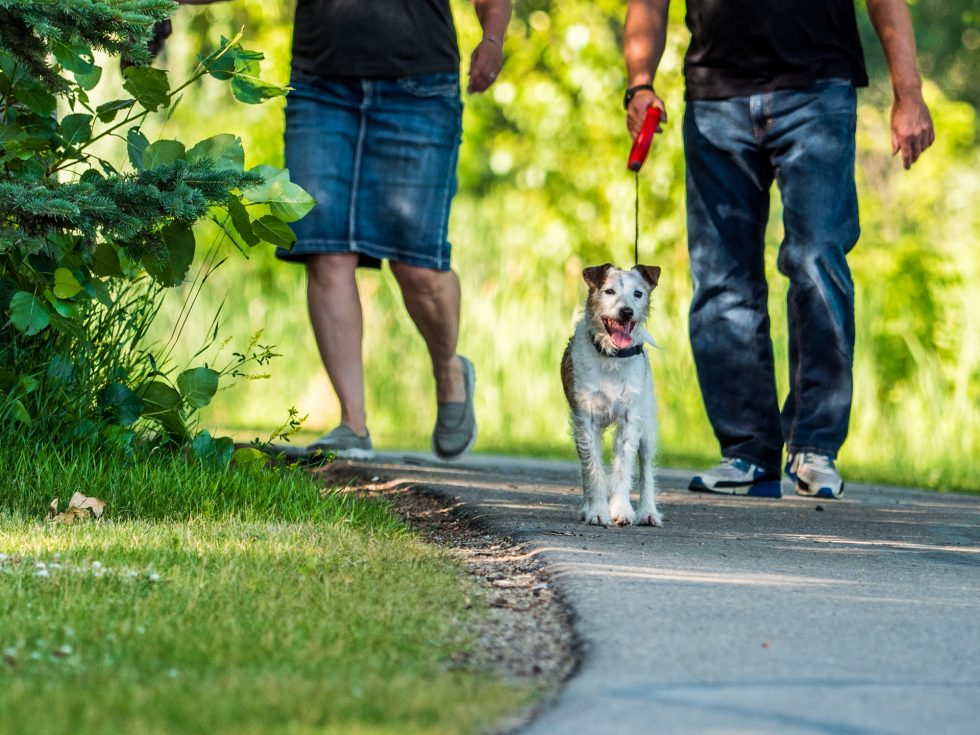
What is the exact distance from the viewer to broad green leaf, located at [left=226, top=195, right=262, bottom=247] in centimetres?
417

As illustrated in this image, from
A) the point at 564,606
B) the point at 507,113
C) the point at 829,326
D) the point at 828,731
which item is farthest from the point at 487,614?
the point at 507,113

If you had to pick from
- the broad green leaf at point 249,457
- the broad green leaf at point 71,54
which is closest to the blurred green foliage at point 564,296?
the broad green leaf at point 249,457

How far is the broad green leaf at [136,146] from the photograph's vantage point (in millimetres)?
4324

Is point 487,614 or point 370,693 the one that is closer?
point 370,693

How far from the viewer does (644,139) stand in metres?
5.14

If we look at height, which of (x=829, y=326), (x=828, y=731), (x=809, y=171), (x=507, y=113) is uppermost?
(x=507, y=113)

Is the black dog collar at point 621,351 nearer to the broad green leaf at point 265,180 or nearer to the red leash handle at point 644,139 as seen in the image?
the red leash handle at point 644,139

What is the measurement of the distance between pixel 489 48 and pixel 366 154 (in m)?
0.63

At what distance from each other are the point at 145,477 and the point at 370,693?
2076 mm

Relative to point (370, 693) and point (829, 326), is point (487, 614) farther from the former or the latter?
point (829, 326)

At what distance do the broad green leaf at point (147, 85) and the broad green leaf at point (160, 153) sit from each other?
0.16 meters

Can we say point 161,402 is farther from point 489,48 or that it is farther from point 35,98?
point 489,48

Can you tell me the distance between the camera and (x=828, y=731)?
2211 mm

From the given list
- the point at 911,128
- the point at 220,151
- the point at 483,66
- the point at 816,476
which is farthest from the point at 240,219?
the point at 911,128
